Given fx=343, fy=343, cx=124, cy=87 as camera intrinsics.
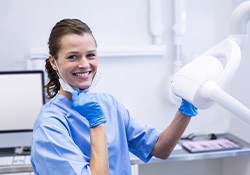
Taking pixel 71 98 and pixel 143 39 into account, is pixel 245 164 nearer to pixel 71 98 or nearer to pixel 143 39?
pixel 143 39

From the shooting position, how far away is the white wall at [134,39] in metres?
2.14

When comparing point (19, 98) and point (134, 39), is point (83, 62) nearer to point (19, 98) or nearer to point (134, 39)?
point (19, 98)

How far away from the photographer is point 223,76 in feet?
3.12

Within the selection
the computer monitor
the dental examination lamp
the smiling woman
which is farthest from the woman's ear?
the computer monitor

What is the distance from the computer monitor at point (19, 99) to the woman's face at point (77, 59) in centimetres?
86

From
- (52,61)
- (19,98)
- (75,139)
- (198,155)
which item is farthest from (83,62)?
(198,155)

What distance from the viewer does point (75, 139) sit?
3.83ft

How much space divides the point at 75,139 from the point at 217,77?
517 mm

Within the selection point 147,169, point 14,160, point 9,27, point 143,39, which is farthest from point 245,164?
point 9,27

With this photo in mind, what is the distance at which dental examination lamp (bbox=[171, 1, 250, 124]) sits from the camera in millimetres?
901

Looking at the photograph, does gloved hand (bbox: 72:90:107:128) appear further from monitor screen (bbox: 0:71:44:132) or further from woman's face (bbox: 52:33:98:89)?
monitor screen (bbox: 0:71:44:132)

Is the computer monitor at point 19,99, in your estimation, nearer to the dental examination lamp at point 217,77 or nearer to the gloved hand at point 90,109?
the gloved hand at point 90,109

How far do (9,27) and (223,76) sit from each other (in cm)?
157

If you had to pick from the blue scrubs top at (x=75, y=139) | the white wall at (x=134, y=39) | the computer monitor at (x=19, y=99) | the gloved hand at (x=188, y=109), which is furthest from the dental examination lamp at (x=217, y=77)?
the white wall at (x=134, y=39)
